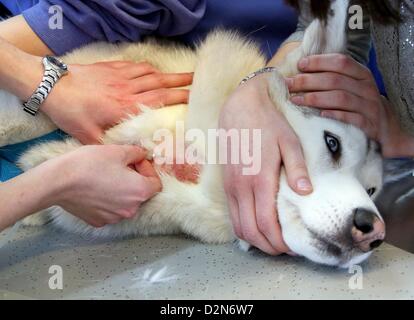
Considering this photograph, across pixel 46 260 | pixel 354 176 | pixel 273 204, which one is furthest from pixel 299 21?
pixel 46 260

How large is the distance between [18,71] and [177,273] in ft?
1.82

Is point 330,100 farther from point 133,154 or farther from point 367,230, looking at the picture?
point 133,154

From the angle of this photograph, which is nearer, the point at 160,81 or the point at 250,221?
the point at 250,221

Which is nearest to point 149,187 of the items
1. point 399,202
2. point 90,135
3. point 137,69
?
point 90,135

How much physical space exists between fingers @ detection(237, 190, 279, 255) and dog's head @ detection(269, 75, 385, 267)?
0.05 m

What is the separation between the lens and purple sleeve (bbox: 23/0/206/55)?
4.16 ft

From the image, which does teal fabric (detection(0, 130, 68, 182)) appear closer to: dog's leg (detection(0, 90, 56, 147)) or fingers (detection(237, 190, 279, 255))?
dog's leg (detection(0, 90, 56, 147))

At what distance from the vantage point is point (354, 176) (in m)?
1.15

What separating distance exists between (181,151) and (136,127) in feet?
0.37

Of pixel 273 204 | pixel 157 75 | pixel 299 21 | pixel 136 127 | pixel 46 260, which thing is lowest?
pixel 46 260

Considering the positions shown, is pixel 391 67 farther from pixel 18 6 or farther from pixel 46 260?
pixel 18 6

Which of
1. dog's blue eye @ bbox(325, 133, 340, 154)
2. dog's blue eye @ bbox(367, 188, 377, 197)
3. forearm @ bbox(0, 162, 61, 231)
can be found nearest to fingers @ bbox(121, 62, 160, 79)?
forearm @ bbox(0, 162, 61, 231)

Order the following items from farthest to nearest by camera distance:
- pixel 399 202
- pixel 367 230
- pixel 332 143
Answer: pixel 399 202 < pixel 332 143 < pixel 367 230

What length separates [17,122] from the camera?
1.26 meters
